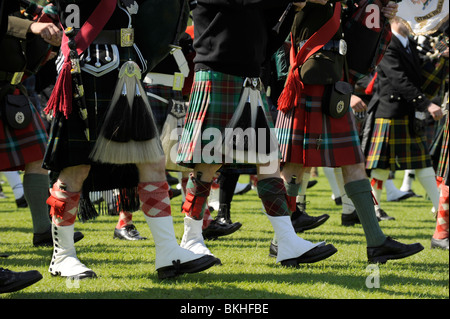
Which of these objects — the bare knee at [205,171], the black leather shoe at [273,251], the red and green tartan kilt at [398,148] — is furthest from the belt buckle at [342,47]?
the red and green tartan kilt at [398,148]

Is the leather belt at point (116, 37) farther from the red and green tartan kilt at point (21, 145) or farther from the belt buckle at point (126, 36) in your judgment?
the red and green tartan kilt at point (21, 145)

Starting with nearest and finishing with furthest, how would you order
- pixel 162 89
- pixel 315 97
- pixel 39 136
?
1. pixel 315 97
2. pixel 39 136
3. pixel 162 89

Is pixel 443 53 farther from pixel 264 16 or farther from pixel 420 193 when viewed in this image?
pixel 420 193

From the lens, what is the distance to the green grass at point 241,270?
121 inches

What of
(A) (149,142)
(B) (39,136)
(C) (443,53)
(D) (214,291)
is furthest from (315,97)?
(C) (443,53)

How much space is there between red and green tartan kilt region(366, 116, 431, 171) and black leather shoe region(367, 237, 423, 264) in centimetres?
194

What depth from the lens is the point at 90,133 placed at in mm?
3207

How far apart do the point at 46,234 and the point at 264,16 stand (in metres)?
2.01

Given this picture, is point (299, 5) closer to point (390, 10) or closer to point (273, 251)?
point (390, 10)

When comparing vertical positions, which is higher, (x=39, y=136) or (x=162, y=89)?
(x=162, y=89)

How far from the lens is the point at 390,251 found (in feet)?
12.0

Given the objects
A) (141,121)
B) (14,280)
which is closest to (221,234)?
(141,121)

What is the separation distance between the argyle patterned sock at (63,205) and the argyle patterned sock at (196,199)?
0.64m

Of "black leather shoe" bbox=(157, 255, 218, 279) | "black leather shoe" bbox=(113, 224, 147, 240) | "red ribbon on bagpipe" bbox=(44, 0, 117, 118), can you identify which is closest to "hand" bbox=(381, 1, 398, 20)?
"red ribbon on bagpipe" bbox=(44, 0, 117, 118)
